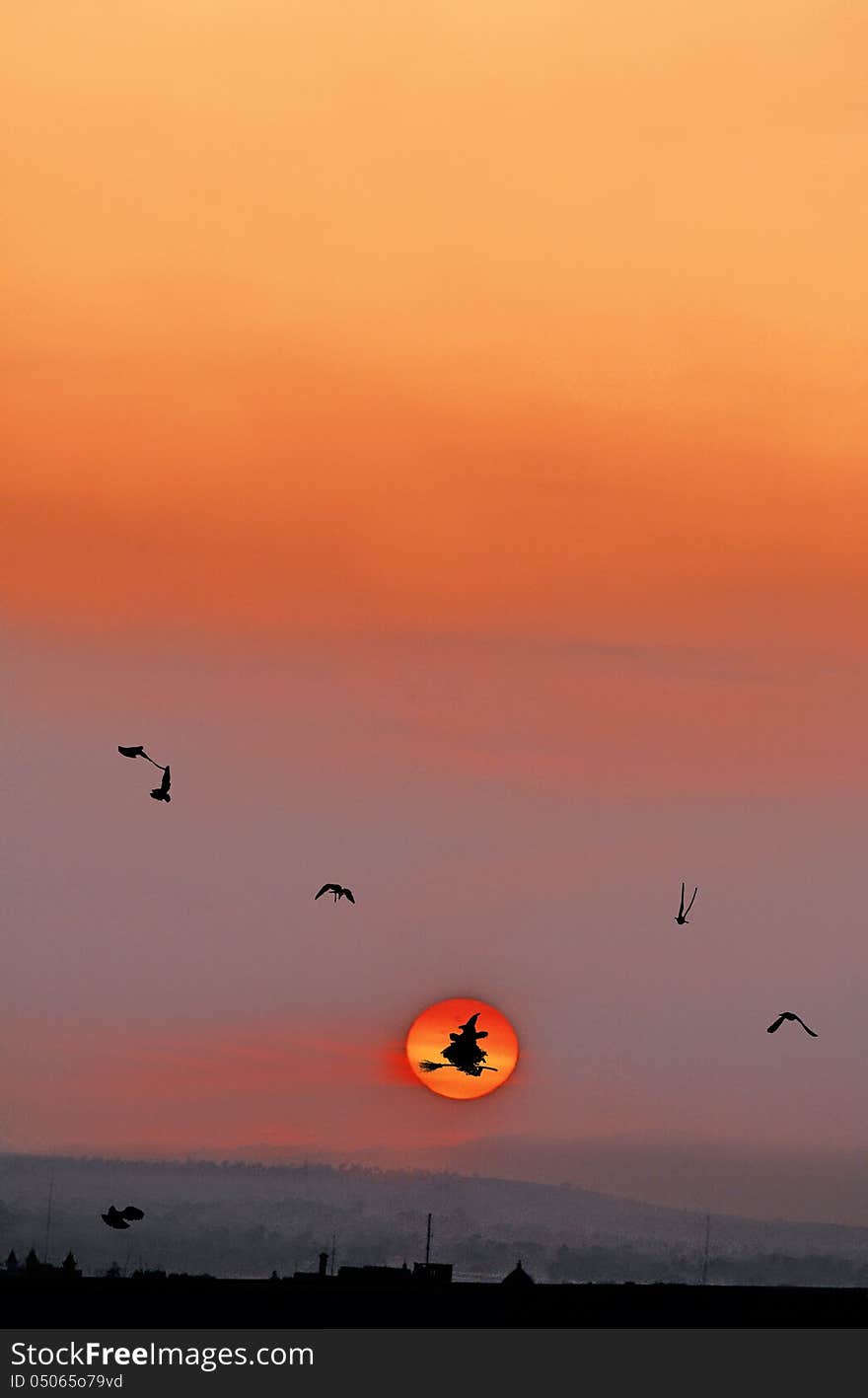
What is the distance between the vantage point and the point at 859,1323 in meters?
133

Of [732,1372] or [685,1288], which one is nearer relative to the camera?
[685,1288]

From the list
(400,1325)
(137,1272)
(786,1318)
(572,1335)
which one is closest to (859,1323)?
(786,1318)

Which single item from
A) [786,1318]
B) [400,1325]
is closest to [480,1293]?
[400,1325]

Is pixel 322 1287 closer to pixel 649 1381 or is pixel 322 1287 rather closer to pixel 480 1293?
pixel 480 1293

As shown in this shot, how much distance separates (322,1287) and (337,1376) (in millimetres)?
21900

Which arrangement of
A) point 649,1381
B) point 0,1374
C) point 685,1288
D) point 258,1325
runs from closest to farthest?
point 0,1374 < point 258,1325 < point 685,1288 < point 649,1381

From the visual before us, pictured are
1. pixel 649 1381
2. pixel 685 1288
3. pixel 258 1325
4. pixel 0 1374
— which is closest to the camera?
pixel 0 1374

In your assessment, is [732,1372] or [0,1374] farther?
[732,1372]

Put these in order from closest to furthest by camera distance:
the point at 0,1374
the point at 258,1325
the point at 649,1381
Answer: the point at 0,1374 < the point at 258,1325 < the point at 649,1381

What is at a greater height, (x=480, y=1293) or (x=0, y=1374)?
(x=480, y=1293)

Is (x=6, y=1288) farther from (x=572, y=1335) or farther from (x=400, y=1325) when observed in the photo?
(x=572, y=1335)

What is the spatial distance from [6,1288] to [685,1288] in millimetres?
35097

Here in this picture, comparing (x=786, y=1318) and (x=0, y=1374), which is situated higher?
(x=786, y=1318)

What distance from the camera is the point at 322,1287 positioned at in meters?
128
